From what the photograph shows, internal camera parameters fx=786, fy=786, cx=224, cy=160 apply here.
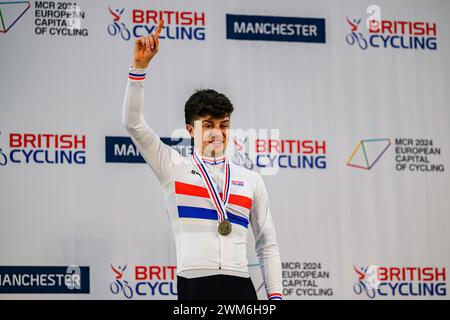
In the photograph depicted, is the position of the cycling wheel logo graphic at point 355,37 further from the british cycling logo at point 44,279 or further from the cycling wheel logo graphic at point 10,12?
→ the british cycling logo at point 44,279

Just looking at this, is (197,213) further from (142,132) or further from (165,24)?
(165,24)

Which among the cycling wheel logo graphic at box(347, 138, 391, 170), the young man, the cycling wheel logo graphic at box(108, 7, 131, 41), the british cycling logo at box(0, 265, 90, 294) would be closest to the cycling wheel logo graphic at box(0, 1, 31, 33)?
the cycling wheel logo graphic at box(108, 7, 131, 41)

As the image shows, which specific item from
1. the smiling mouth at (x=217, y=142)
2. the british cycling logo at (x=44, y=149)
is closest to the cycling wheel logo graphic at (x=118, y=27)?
the british cycling logo at (x=44, y=149)

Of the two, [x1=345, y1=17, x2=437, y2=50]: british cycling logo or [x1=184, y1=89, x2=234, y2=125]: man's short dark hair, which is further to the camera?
[x1=345, y1=17, x2=437, y2=50]: british cycling logo

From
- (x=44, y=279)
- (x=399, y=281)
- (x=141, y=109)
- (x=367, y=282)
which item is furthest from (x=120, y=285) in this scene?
(x=141, y=109)

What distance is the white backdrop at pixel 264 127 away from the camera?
17.4 feet

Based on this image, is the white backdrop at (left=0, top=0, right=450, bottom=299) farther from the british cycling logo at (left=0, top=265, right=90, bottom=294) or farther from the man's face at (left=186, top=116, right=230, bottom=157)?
the man's face at (left=186, top=116, right=230, bottom=157)

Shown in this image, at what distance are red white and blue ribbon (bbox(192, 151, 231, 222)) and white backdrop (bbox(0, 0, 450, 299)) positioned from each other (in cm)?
205

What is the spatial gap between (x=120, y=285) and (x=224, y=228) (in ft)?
7.29

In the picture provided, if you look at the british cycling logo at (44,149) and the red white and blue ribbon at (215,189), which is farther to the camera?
the british cycling logo at (44,149)

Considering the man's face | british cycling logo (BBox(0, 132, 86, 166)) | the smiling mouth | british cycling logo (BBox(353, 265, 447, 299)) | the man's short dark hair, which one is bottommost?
british cycling logo (BBox(353, 265, 447, 299))

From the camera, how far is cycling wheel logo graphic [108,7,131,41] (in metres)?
5.53

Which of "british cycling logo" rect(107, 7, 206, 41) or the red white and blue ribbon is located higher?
"british cycling logo" rect(107, 7, 206, 41)

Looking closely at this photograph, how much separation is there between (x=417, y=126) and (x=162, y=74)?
196cm
